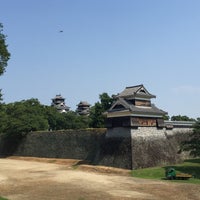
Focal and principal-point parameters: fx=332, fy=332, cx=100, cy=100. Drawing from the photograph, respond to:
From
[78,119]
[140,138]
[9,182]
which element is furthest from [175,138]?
[78,119]

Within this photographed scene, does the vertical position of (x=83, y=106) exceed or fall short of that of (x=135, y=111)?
it exceeds it

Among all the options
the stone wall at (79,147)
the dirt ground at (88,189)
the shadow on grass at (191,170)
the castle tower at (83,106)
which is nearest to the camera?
the dirt ground at (88,189)

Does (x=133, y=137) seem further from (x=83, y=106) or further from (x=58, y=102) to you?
(x=58, y=102)

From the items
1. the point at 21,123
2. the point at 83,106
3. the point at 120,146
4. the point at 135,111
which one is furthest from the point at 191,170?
the point at 83,106

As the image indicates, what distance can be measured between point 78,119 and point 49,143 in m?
28.7

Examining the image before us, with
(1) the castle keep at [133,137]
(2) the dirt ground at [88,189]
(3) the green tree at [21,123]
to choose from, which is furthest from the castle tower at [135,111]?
(3) the green tree at [21,123]

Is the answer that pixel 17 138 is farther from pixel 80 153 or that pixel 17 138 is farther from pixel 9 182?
pixel 9 182

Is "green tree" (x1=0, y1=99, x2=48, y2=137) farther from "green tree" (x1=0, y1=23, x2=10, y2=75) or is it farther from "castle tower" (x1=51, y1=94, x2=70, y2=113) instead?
"castle tower" (x1=51, y1=94, x2=70, y2=113)

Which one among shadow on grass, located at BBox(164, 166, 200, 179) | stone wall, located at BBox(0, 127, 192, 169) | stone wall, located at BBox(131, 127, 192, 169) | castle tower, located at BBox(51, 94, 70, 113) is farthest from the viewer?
castle tower, located at BBox(51, 94, 70, 113)

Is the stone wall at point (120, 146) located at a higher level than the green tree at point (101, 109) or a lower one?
lower

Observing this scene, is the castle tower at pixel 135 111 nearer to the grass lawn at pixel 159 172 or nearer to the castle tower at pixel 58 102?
the grass lawn at pixel 159 172

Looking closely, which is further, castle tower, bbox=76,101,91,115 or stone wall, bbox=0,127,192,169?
castle tower, bbox=76,101,91,115

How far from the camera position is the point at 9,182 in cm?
2572

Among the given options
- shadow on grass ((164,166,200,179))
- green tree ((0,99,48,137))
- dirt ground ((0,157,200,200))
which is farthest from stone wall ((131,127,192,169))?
green tree ((0,99,48,137))
